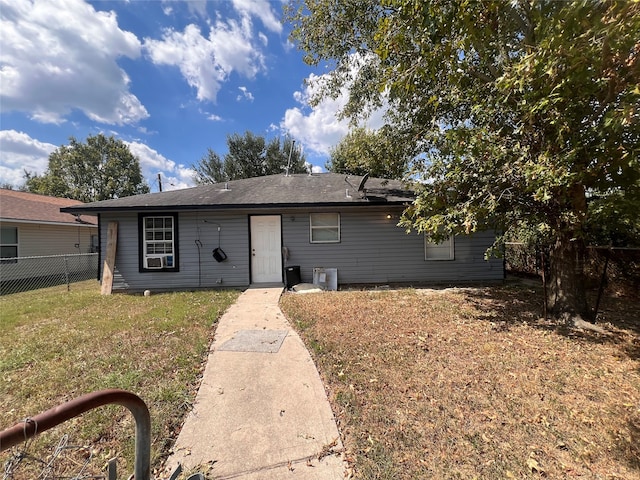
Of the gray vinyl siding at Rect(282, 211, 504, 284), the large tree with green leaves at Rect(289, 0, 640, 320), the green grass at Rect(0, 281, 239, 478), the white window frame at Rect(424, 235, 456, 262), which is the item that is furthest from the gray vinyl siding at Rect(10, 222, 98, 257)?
the white window frame at Rect(424, 235, 456, 262)

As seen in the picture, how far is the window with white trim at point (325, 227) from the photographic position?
941cm

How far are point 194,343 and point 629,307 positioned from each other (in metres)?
8.71

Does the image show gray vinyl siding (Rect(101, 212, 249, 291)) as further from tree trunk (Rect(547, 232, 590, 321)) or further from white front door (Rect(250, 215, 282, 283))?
tree trunk (Rect(547, 232, 590, 321))

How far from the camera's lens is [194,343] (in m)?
4.54

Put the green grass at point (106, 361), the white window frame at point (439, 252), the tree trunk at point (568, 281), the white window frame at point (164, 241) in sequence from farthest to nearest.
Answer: the white window frame at point (439, 252)
the white window frame at point (164, 241)
the tree trunk at point (568, 281)
the green grass at point (106, 361)

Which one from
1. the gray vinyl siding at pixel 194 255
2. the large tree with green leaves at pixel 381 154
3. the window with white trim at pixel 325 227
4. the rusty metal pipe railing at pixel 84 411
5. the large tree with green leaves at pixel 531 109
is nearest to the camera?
the rusty metal pipe railing at pixel 84 411

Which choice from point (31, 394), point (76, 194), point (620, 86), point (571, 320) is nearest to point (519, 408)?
point (571, 320)

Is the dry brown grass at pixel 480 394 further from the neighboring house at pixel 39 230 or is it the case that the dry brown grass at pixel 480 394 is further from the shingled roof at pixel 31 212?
the neighboring house at pixel 39 230

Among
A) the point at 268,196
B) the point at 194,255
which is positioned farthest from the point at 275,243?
the point at 194,255

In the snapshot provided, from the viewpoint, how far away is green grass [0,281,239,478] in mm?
2646

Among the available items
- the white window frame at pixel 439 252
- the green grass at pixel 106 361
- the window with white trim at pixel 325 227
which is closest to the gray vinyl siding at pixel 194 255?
the green grass at pixel 106 361

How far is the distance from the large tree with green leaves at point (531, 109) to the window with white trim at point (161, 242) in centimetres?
688

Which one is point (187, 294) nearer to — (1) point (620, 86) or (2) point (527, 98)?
(2) point (527, 98)

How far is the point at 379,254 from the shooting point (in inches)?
374
